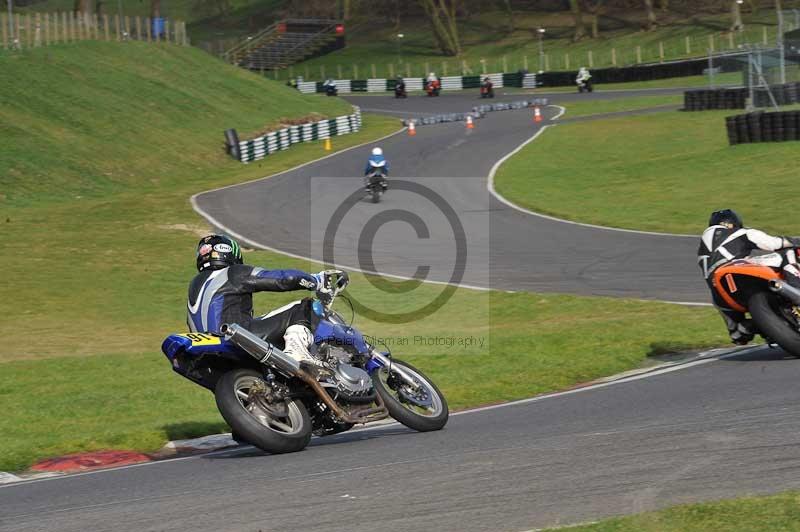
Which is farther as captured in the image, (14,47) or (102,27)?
(102,27)

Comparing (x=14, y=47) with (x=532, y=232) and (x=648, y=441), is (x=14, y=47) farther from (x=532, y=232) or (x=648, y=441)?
(x=648, y=441)

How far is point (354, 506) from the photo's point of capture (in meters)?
6.67

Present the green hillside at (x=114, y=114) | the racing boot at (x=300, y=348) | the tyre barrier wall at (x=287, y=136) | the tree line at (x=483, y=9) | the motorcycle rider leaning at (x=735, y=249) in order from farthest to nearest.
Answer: the tree line at (x=483, y=9)
the tyre barrier wall at (x=287, y=136)
the green hillside at (x=114, y=114)
the motorcycle rider leaning at (x=735, y=249)
the racing boot at (x=300, y=348)

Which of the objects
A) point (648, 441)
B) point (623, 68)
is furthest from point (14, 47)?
point (648, 441)

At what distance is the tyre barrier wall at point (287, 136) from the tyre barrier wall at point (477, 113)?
3087 mm

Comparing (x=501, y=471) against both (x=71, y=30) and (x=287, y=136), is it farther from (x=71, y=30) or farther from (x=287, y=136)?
(x=71, y=30)

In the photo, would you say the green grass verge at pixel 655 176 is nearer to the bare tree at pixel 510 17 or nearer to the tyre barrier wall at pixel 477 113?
the tyre barrier wall at pixel 477 113

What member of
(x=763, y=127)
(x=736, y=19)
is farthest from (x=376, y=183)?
(x=736, y=19)

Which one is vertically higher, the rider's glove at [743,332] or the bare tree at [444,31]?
the bare tree at [444,31]

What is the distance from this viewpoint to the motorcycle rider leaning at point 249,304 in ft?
29.1

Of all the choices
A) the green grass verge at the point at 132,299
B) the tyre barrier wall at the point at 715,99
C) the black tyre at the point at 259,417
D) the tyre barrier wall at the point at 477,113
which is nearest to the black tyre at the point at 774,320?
the green grass verge at the point at 132,299

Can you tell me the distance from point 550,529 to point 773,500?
128 centimetres

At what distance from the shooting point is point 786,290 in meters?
11.0

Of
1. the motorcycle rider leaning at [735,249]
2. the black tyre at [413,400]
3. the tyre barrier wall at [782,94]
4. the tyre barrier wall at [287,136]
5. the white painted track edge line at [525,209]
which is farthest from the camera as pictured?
the tyre barrier wall at [287,136]
